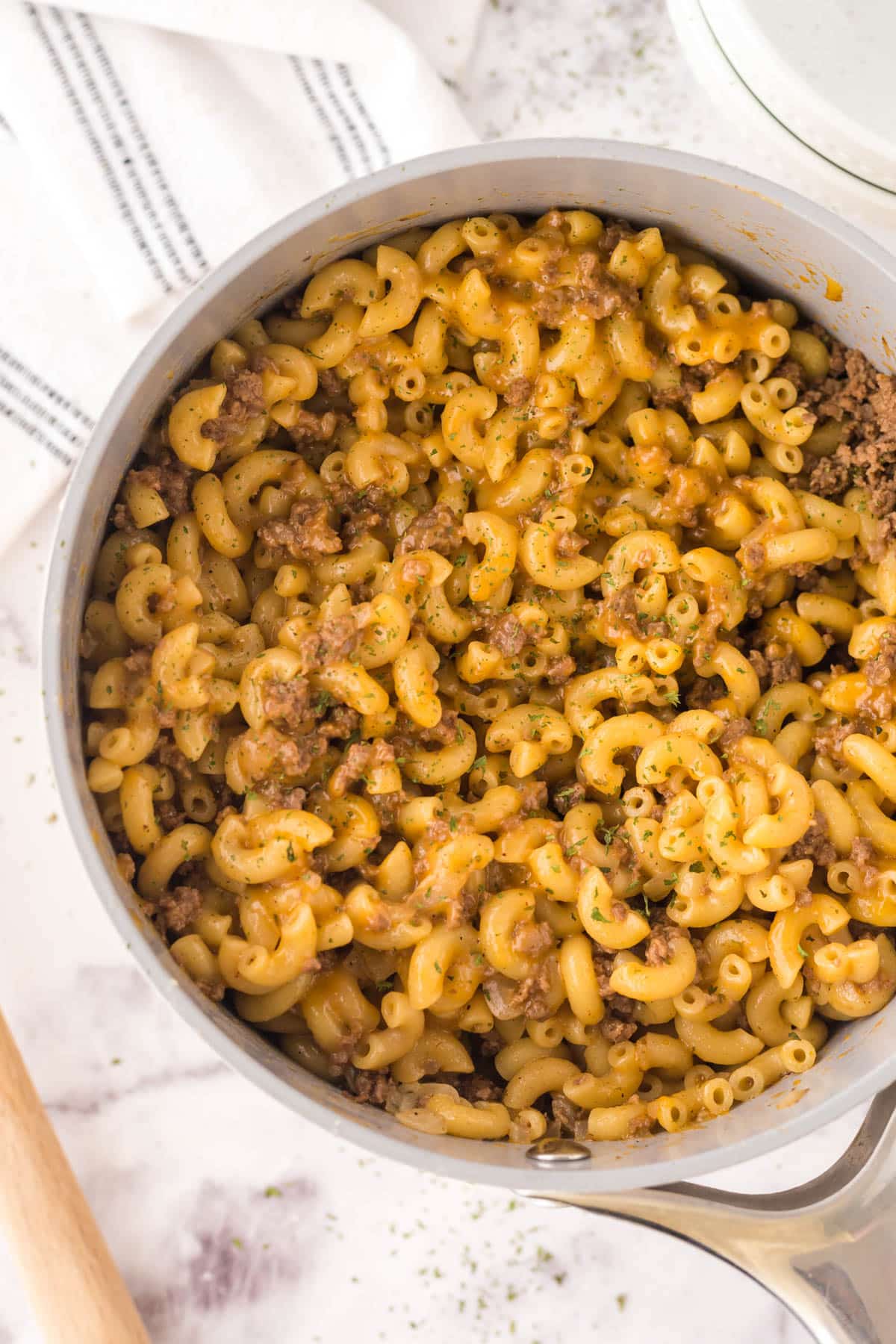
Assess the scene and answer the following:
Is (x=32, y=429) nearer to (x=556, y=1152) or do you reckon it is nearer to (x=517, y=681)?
(x=517, y=681)

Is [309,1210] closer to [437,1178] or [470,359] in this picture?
[437,1178]

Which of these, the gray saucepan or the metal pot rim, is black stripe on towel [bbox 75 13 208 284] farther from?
the metal pot rim

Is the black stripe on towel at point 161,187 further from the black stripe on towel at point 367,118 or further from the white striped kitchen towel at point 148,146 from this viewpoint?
the black stripe on towel at point 367,118

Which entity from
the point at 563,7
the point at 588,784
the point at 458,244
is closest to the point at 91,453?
the point at 458,244

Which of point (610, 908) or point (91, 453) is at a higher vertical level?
point (91, 453)

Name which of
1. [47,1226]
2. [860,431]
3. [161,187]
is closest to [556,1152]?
[47,1226]

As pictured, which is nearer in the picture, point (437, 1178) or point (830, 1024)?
point (830, 1024)
